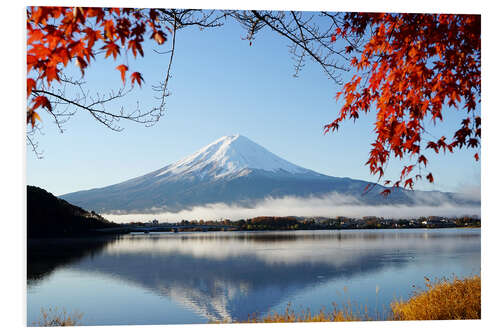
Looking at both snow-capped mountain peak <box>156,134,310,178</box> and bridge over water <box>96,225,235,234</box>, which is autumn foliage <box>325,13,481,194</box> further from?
bridge over water <box>96,225,235,234</box>

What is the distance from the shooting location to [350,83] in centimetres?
451

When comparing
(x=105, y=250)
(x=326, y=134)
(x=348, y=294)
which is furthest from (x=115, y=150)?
(x=348, y=294)

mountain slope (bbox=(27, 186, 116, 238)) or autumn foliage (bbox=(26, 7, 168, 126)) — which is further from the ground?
autumn foliage (bbox=(26, 7, 168, 126))

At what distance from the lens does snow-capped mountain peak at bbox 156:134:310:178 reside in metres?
5.09

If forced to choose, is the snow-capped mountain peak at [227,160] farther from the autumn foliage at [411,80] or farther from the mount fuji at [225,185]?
the autumn foliage at [411,80]

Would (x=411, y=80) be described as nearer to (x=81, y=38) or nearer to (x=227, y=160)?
(x=227, y=160)

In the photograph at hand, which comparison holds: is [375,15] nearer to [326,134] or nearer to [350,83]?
[350,83]

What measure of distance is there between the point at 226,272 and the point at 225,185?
1299 mm

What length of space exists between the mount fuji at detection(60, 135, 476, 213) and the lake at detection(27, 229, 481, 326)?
1.45 ft

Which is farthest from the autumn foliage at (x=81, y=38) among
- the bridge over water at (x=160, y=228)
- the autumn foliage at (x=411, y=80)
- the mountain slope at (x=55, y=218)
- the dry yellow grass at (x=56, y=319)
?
the bridge over water at (x=160, y=228)

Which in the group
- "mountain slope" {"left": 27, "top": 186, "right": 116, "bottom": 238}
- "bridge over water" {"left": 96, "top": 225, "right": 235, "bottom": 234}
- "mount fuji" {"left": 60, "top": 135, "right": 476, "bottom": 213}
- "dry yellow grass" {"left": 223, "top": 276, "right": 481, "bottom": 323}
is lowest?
"dry yellow grass" {"left": 223, "top": 276, "right": 481, "bottom": 323}

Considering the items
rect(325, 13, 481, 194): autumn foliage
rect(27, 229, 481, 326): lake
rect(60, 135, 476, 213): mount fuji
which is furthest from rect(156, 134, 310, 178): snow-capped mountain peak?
rect(325, 13, 481, 194): autumn foliage

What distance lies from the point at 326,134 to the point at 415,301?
80.6 inches

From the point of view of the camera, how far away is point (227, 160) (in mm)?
5461
